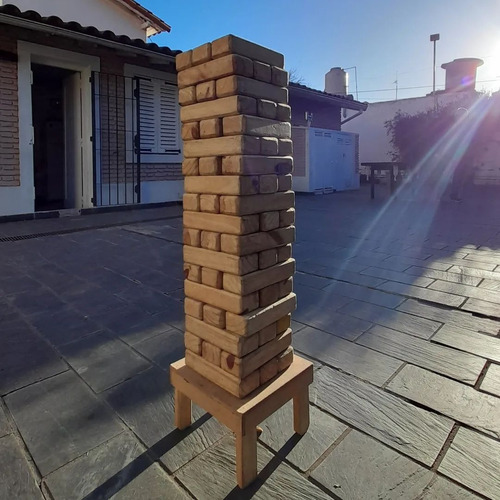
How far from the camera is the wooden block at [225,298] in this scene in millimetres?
1111

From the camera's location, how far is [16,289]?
2.80 metres

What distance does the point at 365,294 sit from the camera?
2.74 metres

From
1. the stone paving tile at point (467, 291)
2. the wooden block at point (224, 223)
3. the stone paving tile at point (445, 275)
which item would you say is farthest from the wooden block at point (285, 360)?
the stone paving tile at point (445, 275)

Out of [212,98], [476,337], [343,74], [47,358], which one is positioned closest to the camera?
[212,98]

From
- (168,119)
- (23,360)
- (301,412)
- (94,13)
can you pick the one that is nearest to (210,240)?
(301,412)

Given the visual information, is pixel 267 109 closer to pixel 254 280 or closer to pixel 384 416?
pixel 254 280

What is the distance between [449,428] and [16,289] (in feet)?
8.88

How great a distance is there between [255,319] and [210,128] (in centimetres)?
54

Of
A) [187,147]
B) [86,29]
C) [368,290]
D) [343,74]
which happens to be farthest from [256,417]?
[343,74]

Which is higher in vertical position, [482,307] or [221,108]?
[221,108]

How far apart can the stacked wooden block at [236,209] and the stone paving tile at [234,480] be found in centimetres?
23

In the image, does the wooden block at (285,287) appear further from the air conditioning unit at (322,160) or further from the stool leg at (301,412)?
the air conditioning unit at (322,160)

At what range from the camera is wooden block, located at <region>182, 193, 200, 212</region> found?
1191mm

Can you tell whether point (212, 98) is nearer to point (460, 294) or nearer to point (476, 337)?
point (476, 337)
